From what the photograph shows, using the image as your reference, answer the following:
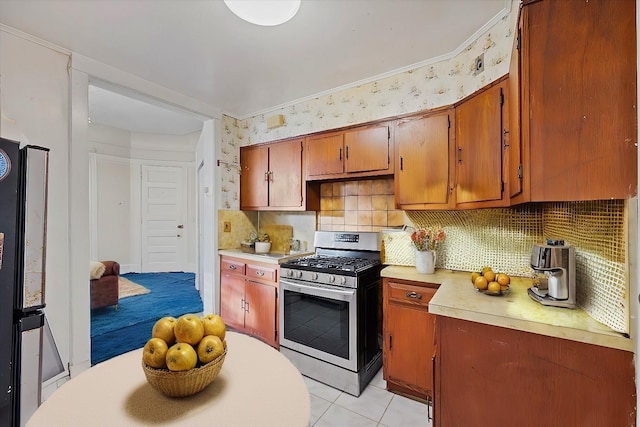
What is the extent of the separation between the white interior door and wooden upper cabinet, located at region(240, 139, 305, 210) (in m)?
3.20

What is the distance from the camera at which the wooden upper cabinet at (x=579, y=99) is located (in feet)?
2.95

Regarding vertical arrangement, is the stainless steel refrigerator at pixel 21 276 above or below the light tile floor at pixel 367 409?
above

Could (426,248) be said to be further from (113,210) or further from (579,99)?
(113,210)

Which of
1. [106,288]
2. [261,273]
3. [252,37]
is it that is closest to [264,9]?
[252,37]

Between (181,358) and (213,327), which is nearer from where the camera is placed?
(181,358)

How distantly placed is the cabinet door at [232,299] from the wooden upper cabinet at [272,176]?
0.83 metres

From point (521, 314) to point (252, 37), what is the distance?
224cm

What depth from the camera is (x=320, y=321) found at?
7.38ft

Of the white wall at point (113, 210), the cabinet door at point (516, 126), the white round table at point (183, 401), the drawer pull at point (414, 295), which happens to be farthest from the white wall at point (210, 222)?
the white wall at point (113, 210)

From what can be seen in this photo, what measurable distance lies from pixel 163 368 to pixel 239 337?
1.46 feet

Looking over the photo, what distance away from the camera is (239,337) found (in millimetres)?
1133

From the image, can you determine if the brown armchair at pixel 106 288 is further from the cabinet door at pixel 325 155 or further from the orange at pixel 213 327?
the orange at pixel 213 327

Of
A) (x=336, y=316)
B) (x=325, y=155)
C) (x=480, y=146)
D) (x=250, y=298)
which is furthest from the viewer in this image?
(x=250, y=298)

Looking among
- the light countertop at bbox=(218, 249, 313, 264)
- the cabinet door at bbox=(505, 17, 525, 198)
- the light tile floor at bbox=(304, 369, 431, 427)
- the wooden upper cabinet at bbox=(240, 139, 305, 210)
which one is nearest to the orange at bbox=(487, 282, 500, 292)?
the cabinet door at bbox=(505, 17, 525, 198)
